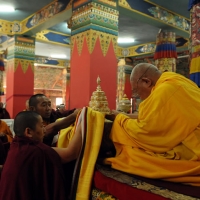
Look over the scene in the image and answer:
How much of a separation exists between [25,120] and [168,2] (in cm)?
606

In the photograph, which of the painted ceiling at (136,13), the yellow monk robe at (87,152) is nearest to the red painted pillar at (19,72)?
the painted ceiling at (136,13)

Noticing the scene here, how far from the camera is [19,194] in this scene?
174cm

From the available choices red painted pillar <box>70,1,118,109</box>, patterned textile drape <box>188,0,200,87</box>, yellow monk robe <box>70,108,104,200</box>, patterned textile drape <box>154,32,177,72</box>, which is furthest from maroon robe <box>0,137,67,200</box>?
patterned textile drape <box>154,32,177,72</box>

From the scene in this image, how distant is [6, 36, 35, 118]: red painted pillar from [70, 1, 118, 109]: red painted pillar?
348 cm

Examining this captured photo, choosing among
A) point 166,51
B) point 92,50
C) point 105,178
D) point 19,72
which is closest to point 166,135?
point 105,178

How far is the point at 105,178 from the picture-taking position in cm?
197

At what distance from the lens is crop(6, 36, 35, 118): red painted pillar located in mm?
8453

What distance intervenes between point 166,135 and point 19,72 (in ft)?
24.3

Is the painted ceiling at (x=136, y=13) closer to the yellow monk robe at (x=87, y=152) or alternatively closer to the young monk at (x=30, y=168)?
the yellow monk robe at (x=87, y=152)

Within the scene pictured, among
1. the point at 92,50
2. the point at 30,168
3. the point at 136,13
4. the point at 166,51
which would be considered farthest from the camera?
the point at 166,51

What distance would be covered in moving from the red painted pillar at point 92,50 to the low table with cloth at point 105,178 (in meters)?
2.91

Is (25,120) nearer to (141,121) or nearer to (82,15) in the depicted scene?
(141,121)

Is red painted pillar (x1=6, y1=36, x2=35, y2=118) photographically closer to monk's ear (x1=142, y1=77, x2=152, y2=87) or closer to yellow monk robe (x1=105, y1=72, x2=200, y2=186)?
monk's ear (x1=142, y1=77, x2=152, y2=87)

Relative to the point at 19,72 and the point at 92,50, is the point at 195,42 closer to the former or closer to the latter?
the point at 92,50
